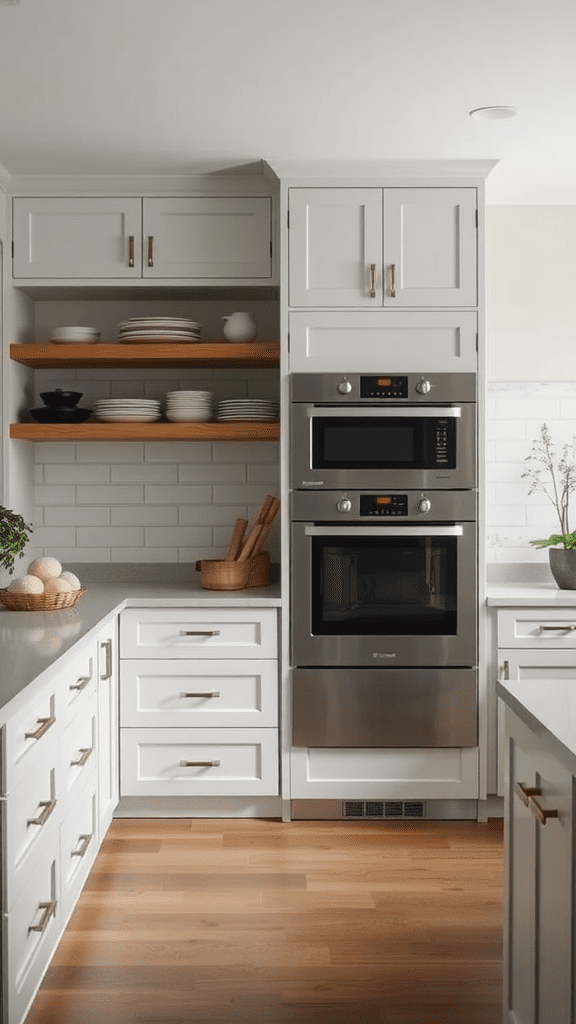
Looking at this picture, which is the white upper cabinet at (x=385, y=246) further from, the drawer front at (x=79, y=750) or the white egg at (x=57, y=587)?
the drawer front at (x=79, y=750)

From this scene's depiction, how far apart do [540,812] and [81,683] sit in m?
1.63

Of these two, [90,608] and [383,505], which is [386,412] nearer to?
[383,505]

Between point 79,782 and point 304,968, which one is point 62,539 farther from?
point 304,968

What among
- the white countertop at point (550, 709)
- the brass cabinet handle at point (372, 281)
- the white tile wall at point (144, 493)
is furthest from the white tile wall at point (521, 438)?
the white countertop at point (550, 709)

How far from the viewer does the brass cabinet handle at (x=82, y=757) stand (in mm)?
2891

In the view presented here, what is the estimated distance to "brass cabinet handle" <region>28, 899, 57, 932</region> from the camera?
7.63ft

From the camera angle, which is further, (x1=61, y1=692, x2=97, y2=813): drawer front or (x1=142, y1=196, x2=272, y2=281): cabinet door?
(x1=142, y1=196, x2=272, y2=281): cabinet door

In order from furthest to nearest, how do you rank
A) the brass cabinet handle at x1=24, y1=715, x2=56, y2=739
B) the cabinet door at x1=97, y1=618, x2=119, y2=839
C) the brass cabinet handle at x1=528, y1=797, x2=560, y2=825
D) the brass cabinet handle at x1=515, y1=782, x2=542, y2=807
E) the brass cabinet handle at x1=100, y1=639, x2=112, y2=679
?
the brass cabinet handle at x1=100, y1=639, x2=112, y2=679 < the cabinet door at x1=97, y1=618, x2=119, y2=839 < the brass cabinet handle at x1=24, y1=715, x2=56, y2=739 < the brass cabinet handle at x1=515, y1=782, x2=542, y2=807 < the brass cabinet handle at x1=528, y1=797, x2=560, y2=825

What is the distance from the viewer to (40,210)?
156 inches

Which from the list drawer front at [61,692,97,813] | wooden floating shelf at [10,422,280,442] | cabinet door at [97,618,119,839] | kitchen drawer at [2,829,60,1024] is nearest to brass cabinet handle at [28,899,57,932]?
kitchen drawer at [2,829,60,1024]

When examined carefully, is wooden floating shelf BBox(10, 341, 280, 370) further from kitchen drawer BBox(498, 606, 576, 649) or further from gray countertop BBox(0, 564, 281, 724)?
kitchen drawer BBox(498, 606, 576, 649)

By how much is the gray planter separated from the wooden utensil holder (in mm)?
A: 1202

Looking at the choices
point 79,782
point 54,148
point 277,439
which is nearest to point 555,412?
point 277,439

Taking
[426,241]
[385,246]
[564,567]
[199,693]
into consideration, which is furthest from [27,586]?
[564,567]
